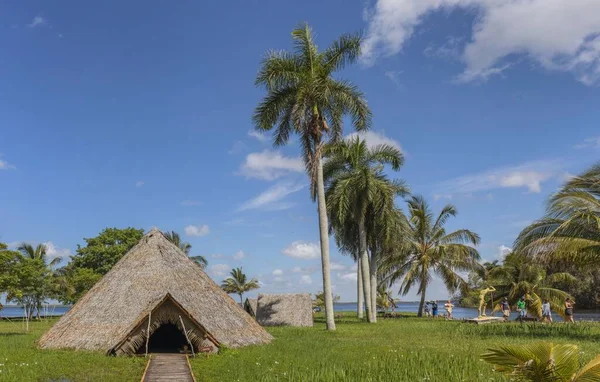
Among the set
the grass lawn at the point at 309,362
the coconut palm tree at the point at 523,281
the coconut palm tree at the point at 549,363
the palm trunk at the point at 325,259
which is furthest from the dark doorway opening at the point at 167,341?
the coconut palm tree at the point at 523,281

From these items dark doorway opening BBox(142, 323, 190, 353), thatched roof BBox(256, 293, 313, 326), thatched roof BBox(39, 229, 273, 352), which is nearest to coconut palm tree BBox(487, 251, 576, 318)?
thatched roof BBox(256, 293, 313, 326)

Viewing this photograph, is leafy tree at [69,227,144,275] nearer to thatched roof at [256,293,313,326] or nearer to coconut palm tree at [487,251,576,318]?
thatched roof at [256,293,313,326]

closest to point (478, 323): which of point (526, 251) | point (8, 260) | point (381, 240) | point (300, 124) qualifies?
point (381, 240)

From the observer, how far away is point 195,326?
58.2 ft

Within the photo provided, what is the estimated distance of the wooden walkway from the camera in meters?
12.8

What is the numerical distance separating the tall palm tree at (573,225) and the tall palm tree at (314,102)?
11.6 meters

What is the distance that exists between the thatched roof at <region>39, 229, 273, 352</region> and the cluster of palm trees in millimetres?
7752

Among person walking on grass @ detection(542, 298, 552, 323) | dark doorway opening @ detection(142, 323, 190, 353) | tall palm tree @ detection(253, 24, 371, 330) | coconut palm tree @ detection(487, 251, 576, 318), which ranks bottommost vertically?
dark doorway opening @ detection(142, 323, 190, 353)

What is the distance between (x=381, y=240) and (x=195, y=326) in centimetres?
2111

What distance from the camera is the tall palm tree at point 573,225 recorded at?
60.5 feet

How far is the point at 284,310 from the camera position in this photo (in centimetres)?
3559

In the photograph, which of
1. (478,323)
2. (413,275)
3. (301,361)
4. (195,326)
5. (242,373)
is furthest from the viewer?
(413,275)

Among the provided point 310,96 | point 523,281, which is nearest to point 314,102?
point 310,96

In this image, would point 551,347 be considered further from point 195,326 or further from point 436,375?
point 195,326
